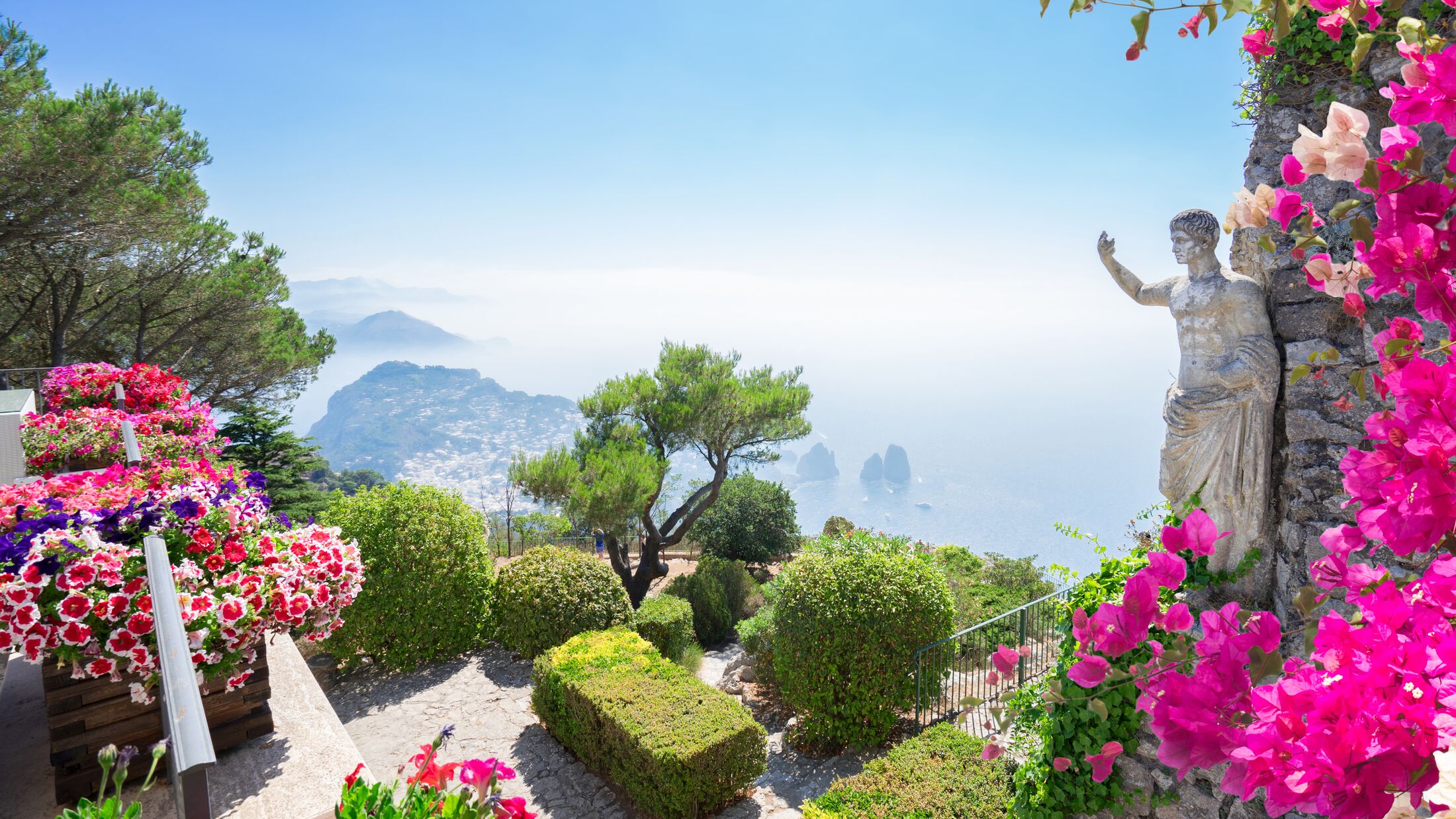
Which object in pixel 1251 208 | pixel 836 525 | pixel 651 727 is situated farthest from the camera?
pixel 836 525

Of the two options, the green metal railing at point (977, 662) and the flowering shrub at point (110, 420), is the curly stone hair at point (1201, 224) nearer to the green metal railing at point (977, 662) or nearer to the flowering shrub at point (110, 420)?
the green metal railing at point (977, 662)

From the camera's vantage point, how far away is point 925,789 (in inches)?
188

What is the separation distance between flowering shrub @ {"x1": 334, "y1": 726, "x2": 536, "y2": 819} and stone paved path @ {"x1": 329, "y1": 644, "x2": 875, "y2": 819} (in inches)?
171

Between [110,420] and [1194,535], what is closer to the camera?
[1194,535]

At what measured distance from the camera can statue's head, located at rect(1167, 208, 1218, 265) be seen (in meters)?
3.83

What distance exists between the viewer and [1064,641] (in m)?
4.26

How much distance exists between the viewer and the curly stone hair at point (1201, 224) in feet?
12.6

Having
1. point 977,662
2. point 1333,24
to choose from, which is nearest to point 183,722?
point 1333,24

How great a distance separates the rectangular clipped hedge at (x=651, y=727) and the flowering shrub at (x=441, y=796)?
383 centimetres

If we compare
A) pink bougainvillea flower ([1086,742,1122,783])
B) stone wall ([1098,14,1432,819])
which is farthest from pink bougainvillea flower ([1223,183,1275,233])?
stone wall ([1098,14,1432,819])

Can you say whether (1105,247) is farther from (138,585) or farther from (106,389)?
(106,389)

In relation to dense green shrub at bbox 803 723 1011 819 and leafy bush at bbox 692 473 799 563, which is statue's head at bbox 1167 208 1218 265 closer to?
dense green shrub at bbox 803 723 1011 819

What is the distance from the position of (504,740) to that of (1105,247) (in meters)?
6.99

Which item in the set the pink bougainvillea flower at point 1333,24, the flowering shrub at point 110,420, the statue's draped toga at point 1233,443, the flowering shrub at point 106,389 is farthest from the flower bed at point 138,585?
the statue's draped toga at point 1233,443
